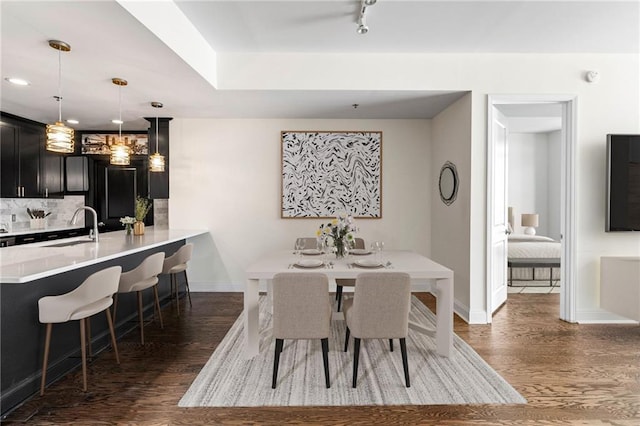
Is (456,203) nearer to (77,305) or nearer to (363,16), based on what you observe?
(363,16)

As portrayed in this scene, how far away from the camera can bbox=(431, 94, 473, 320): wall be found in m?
3.86

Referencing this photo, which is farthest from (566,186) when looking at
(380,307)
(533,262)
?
(380,307)

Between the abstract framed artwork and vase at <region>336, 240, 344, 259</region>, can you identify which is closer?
vase at <region>336, 240, 344, 259</region>

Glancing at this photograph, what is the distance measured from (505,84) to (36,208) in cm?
710

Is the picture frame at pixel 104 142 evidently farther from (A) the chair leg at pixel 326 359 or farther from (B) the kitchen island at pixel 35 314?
(A) the chair leg at pixel 326 359

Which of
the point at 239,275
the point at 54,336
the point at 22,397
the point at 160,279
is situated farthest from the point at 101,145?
the point at 22,397

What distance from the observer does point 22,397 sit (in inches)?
87.8

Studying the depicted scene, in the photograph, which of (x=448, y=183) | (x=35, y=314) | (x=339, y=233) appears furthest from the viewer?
(x=448, y=183)

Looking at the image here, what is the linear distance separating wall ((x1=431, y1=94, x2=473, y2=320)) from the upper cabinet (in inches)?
234

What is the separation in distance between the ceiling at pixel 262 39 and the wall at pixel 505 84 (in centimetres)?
10

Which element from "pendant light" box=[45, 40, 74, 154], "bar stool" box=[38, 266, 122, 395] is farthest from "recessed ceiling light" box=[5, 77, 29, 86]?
"bar stool" box=[38, 266, 122, 395]

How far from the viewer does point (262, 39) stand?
3.41 metres

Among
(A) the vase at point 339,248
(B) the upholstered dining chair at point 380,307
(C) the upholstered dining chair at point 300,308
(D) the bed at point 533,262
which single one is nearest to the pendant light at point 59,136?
(C) the upholstered dining chair at point 300,308

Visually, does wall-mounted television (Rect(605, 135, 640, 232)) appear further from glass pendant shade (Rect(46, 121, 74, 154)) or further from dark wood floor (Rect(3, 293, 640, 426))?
glass pendant shade (Rect(46, 121, 74, 154))
